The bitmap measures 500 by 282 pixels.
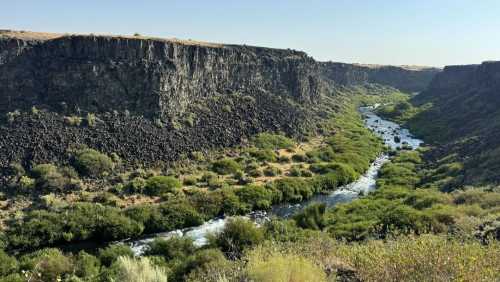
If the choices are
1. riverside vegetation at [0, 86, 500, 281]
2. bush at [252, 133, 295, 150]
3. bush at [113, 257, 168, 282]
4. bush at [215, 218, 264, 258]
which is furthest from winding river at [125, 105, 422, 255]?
bush at [113, 257, 168, 282]

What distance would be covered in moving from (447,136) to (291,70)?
40580mm

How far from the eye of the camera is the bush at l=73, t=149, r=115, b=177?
187ft

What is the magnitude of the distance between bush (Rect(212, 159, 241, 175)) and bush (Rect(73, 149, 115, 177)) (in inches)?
568

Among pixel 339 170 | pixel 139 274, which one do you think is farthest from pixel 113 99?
pixel 139 274

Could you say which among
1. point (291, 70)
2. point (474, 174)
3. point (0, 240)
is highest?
point (291, 70)

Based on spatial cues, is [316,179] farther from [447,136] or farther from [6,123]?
[447,136]

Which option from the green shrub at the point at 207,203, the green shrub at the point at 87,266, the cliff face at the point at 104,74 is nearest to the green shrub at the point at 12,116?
the cliff face at the point at 104,74

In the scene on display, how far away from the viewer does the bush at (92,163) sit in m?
56.9

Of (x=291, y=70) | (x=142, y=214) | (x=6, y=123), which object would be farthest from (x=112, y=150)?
(x=291, y=70)

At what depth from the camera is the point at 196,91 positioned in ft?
283

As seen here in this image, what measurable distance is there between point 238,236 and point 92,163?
28.8 metres

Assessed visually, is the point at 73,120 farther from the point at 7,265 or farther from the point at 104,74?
the point at 7,265

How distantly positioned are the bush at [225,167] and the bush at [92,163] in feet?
47.4

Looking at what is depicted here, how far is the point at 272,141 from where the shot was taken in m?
86.1
